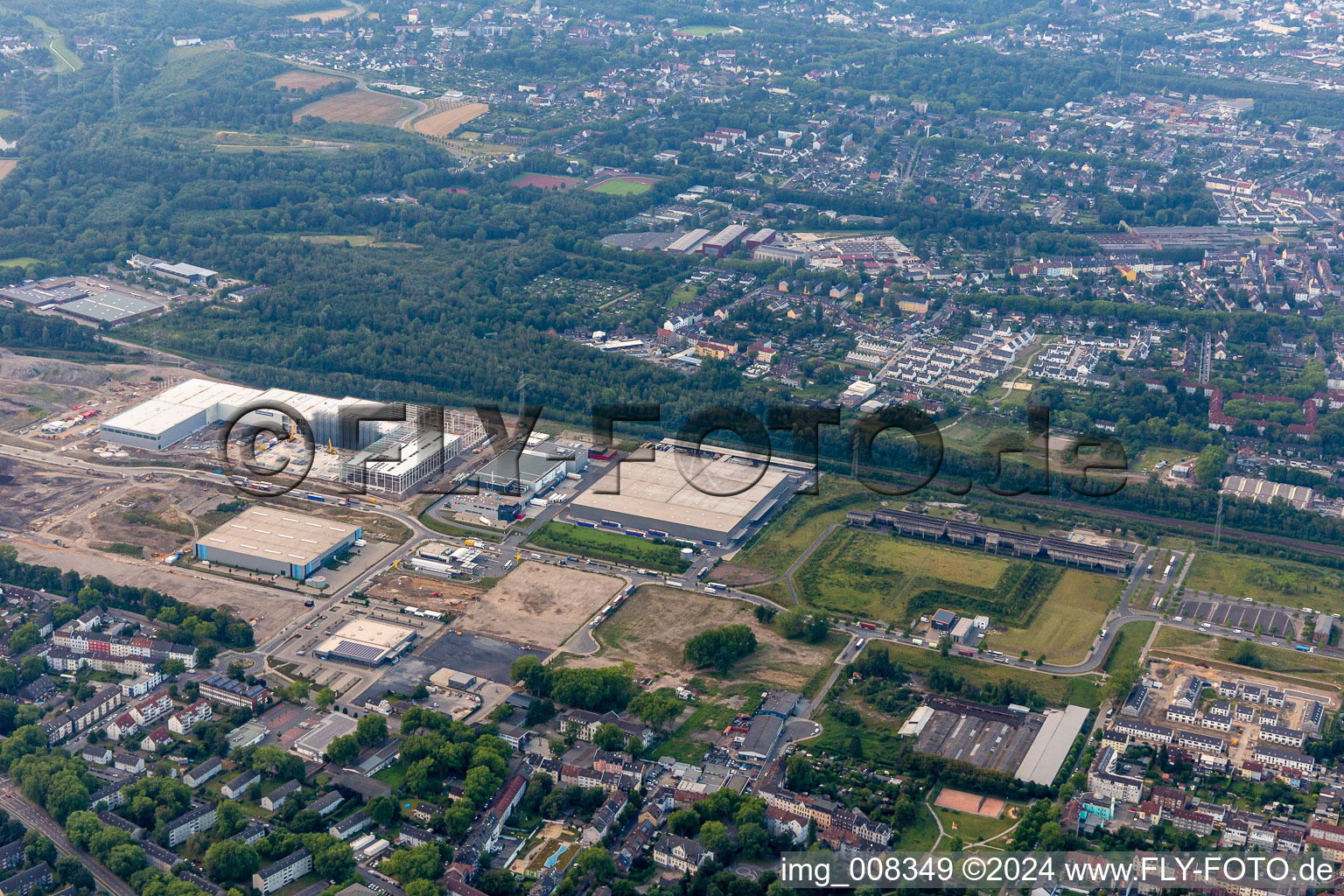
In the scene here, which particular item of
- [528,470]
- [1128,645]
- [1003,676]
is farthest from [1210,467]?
[528,470]

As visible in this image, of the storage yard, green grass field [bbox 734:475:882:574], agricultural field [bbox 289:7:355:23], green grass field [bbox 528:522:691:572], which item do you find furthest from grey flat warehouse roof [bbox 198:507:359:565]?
agricultural field [bbox 289:7:355:23]

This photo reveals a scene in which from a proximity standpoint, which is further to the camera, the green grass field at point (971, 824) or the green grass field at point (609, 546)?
the green grass field at point (609, 546)

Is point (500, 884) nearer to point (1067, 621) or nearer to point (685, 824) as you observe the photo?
→ point (685, 824)

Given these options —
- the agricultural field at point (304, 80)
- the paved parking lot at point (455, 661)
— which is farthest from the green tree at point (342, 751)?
the agricultural field at point (304, 80)

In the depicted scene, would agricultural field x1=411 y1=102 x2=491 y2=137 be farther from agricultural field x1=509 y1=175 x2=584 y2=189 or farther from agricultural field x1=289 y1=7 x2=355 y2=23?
agricultural field x1=289 y1=7 x2=355 y2=23

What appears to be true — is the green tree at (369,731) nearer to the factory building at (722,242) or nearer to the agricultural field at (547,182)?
the factory building at (722,242)

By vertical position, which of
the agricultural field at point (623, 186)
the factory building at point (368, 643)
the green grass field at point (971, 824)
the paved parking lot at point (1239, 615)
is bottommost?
the paved parking lot at point (1239, 615)

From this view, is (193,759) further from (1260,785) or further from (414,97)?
(414,97)
